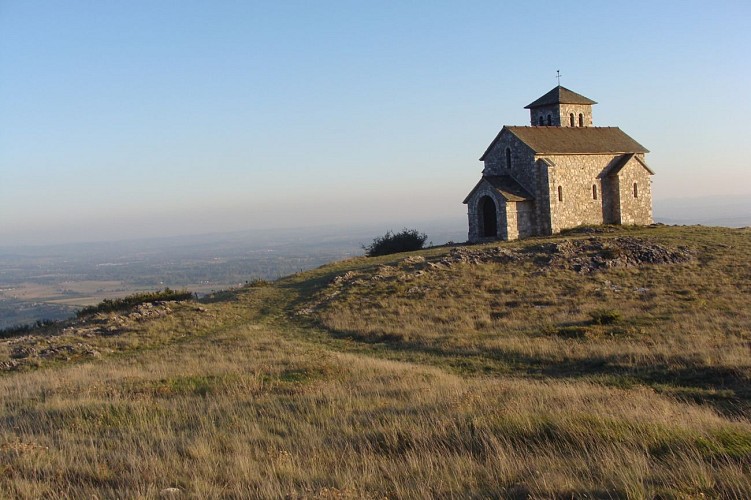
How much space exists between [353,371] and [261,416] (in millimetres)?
4220

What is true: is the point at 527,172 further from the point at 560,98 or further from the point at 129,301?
the point at 129,301

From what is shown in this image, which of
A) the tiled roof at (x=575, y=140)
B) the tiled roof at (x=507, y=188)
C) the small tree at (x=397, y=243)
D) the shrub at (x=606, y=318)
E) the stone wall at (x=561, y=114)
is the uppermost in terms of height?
the stone wall at (x=561, y=114)

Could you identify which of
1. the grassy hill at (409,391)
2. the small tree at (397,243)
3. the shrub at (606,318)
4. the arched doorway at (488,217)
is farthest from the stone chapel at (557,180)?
the shrub at (606,318)

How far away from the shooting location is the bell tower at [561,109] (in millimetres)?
44062

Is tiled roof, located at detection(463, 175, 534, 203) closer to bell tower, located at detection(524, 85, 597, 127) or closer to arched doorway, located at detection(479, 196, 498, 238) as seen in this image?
arched doorway, located at detection(479, 196, 498, 238)

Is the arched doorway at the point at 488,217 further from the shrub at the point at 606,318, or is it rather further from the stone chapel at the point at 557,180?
the shrub at the point at 606,318

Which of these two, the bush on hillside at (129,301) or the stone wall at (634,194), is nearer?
the bush on hillside at (129,301)

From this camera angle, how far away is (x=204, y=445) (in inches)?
290

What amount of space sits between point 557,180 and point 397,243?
36.0 ft

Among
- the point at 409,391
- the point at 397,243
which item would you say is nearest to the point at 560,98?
the point at 397,243

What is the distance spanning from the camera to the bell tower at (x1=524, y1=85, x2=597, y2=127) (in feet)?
145

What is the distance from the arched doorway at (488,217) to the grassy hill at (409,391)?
1191 centimetres

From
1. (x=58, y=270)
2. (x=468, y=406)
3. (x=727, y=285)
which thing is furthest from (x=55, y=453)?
(x=58, y=270)

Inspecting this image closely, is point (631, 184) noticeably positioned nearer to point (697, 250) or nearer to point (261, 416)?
point (697, 250)
